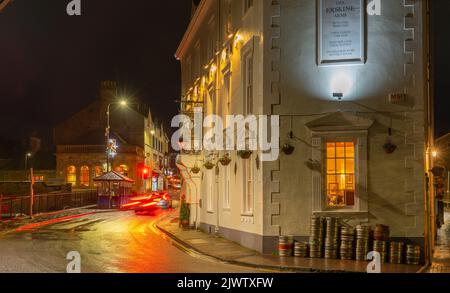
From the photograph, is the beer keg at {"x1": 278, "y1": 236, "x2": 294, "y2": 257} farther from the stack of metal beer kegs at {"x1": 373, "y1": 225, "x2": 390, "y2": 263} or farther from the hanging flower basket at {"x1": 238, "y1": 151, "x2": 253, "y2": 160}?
the hanging flower basket at {"x1": 238, "y1": 151, "x2": 253, "y2": 160}

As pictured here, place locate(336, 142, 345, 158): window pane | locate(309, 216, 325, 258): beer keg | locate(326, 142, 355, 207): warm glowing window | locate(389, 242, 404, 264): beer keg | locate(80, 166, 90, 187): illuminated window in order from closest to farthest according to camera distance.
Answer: locate(389, 242, 404, 264): beer keg
locate(309, 216, 325, 258): beer keg
locate(326, 142, 355, 207): warm glowing window
locate(336, 142, 345, 158): window pane
locate(80, 166, 90, 187): illuminated window

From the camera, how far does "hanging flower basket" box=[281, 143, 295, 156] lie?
16531mm

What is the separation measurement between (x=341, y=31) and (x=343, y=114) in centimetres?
239

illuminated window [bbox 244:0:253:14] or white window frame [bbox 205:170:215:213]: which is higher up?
illuminated window [bbox 244:0:253:14]

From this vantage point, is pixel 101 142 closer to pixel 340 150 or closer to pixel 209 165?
pixel 209 165

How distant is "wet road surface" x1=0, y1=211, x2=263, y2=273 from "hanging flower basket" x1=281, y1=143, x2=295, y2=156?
369cm

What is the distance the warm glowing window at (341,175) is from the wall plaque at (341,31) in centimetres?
250

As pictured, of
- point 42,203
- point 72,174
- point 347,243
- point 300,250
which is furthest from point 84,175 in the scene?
→ point 347,243

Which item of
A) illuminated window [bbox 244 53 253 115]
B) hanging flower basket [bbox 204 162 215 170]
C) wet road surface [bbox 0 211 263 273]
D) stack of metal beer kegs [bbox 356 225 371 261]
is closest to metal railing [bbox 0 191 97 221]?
wet road surface [bbox 0 211 263 273]

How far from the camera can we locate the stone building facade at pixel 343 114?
1625 centimetres

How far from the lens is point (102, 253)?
16.9m

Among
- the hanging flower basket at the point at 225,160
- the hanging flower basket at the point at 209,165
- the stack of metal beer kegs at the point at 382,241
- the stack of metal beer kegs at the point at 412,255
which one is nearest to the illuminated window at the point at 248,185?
the hanging flower basket at the point at 225,160
